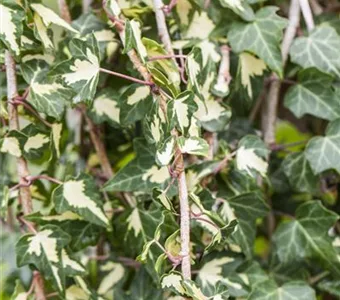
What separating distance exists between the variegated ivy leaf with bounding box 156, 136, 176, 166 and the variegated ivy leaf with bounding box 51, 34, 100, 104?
0.10 meters

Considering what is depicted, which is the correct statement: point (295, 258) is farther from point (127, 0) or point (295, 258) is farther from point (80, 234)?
point (127, 0)

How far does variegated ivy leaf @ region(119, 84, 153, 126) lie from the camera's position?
0.81 metres

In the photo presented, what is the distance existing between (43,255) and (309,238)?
32 centimetres

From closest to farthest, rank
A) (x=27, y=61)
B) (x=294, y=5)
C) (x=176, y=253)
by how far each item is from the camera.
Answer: (x=176, y=253) < (x=27, y=61) < (x=294, y=5)

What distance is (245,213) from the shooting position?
860 mm

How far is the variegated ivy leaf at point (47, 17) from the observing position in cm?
76

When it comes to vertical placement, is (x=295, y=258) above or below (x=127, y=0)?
below

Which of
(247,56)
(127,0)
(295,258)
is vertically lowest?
(295,258)

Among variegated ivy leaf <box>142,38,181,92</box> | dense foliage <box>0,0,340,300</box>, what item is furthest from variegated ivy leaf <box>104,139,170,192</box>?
variegated ivy leaf <box>142,38,181,92</box>

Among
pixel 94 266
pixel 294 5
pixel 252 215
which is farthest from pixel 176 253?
pixel 294 5

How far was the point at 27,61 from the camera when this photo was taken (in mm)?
808

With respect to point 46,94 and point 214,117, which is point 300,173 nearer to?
point 214,117

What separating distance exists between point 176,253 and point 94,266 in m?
0.31

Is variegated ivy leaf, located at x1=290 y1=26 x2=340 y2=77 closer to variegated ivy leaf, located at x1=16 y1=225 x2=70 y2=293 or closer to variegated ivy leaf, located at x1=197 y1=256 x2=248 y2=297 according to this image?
variegated ivy leaf, located at x1=197 y1=256 x2=248 y2=297
